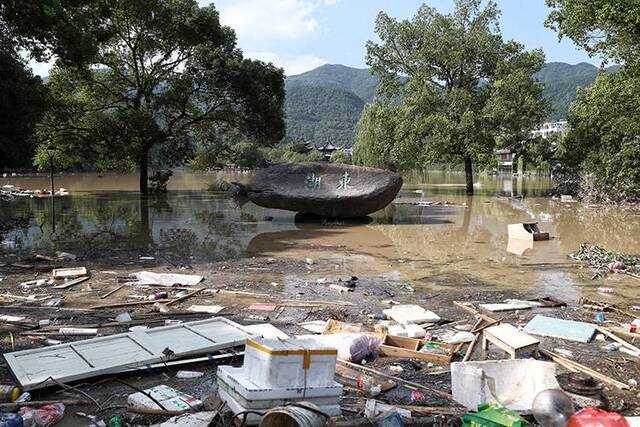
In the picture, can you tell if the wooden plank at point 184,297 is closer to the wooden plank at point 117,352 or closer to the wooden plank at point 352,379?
the wooden plank at point 117,352

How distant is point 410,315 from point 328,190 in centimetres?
1134

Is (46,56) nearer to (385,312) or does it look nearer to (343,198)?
(343,198)

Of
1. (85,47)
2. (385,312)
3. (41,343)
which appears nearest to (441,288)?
(385,312)

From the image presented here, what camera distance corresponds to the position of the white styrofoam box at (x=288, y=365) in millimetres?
3865

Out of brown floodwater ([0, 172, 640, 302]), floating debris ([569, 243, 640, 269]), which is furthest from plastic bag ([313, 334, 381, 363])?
floating debris ([569, 243, 640, 269])

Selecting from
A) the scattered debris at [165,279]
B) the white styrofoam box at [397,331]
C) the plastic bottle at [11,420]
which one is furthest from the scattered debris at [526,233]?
the plastic bottle at [11,420]

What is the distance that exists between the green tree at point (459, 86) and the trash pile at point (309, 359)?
2123 cm

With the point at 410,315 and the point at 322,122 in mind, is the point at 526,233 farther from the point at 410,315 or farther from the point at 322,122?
the point at 322,122

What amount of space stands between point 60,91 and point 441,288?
23.6 m

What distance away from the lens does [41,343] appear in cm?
599

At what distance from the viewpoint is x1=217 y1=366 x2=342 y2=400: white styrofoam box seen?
3795 millimetres

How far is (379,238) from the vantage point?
595 inches

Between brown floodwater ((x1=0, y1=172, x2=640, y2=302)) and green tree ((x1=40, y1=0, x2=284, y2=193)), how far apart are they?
437cm

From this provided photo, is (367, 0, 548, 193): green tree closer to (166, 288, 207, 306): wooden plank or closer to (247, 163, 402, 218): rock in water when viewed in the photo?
(247, 163, 402, 218): rock in water
